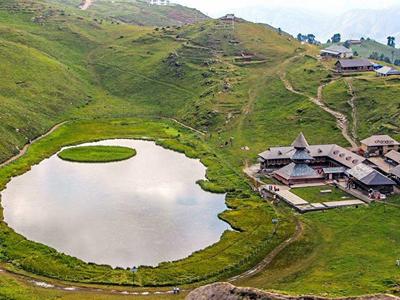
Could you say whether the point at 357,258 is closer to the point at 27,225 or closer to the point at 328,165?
the point at 328,165

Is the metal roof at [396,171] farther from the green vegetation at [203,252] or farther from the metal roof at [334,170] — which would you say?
the green vegetation at [203,252]

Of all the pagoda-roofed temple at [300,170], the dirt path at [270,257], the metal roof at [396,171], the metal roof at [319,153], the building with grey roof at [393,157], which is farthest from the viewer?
the metal roof at [319,153]

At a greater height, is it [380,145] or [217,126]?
[217,126]

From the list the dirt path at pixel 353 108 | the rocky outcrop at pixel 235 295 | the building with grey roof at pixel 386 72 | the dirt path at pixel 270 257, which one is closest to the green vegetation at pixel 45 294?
the dirt path at pixel 270 257

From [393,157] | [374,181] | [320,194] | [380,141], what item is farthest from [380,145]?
[320,194]

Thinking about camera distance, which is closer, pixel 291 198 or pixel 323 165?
pixel 291 198

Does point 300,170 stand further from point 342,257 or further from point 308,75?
point 308,75

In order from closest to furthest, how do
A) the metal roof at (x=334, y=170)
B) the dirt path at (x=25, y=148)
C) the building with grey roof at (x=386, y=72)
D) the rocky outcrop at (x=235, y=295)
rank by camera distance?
the rocky outcrop at (x=235, y=295) → the metal roof at (x=334, y=170) → the dirt path at (x=25, y=148) → the building with grey roof at (x=386, y=72)
